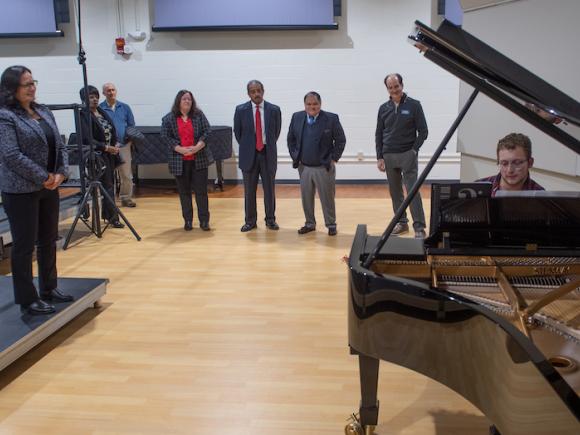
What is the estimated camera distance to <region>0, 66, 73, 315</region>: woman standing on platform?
325 centimetres

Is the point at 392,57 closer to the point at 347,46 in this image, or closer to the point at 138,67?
the point at 347,46

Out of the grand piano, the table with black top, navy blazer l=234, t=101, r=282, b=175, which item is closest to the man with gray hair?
the table with black top

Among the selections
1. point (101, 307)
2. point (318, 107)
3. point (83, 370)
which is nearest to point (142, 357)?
point (83, 370)

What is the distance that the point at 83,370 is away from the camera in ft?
10.6

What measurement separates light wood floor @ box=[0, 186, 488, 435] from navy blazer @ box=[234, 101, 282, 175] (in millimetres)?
1005

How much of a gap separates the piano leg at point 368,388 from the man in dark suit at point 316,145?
11.7ft

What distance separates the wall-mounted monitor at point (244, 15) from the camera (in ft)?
27.6

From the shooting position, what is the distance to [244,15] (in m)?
8.49

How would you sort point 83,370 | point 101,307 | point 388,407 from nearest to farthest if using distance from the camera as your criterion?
point 388,407 → point 83,370 → point 101,307

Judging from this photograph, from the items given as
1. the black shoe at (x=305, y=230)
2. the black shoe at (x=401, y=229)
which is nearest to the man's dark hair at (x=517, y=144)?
the black shoe at (x=401, y=229)

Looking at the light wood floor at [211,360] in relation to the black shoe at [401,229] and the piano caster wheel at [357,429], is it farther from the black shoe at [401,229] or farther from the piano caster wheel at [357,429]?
the black shoe at [401,229]

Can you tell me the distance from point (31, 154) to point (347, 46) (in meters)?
6.12

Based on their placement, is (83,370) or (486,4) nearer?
(83,370)

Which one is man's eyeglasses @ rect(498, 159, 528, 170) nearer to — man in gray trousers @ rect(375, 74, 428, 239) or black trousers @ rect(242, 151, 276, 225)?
man in gray trousers @ rect(375, 74, 428, 239)
